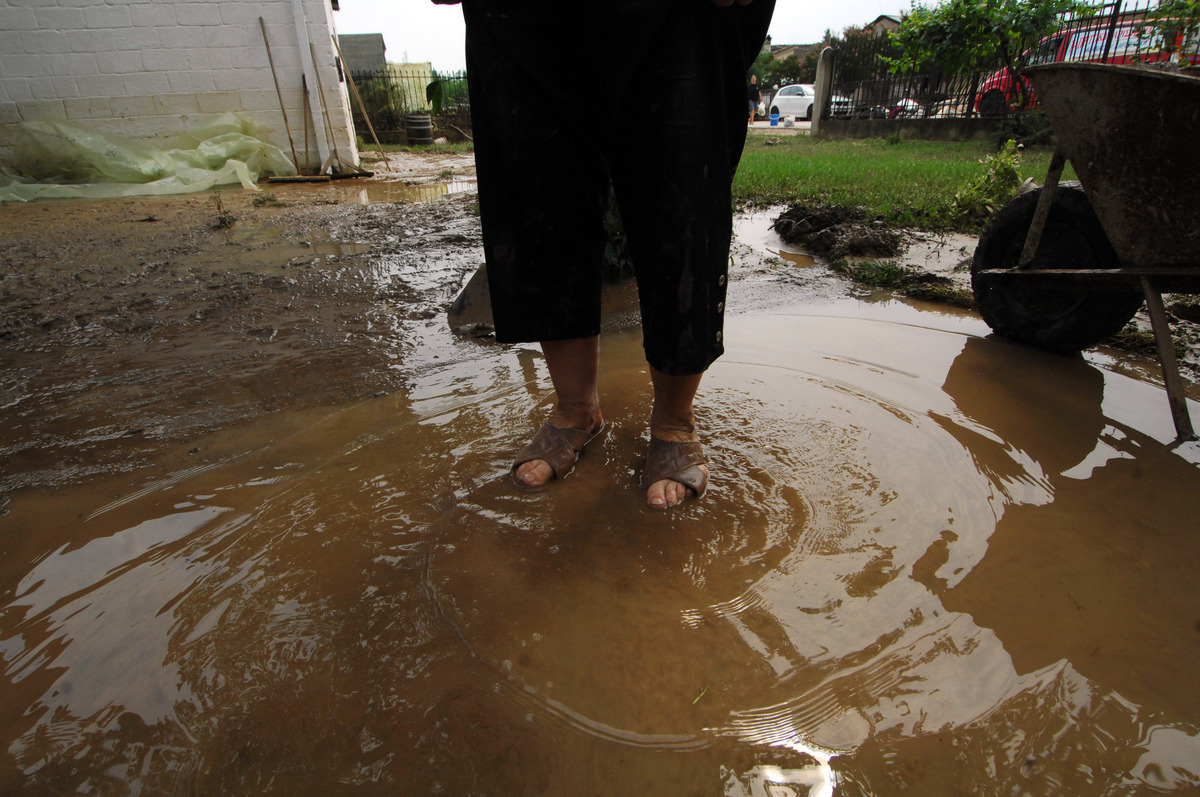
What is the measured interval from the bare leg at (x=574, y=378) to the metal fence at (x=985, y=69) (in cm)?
706

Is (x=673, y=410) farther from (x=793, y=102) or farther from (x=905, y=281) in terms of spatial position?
(x=793, y=102)

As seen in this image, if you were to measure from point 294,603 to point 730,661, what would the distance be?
0.82 metres

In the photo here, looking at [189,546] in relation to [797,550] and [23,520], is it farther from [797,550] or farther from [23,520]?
[797,550]

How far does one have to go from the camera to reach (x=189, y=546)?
1370 millimetres

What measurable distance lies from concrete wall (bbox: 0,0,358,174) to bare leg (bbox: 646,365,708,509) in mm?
8286

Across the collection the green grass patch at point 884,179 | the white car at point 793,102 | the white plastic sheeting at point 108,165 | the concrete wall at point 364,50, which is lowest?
the green grass patch at point 884,179

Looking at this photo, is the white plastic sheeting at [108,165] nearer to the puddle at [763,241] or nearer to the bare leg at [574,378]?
the puddle at [763,241]

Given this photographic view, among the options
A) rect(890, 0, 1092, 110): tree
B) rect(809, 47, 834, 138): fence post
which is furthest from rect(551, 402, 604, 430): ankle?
rect(809, 47, 834, 138): fence post

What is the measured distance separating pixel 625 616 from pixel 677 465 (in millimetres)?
484

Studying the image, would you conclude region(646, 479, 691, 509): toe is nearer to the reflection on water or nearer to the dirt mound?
the reflection on water

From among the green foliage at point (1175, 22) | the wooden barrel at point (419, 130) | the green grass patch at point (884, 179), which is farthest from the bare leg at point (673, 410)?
the wooden barrel at point (419, 130)

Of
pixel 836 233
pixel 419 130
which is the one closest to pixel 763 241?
pixel 836 233

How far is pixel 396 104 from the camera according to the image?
14914 mm

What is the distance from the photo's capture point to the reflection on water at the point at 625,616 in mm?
926
